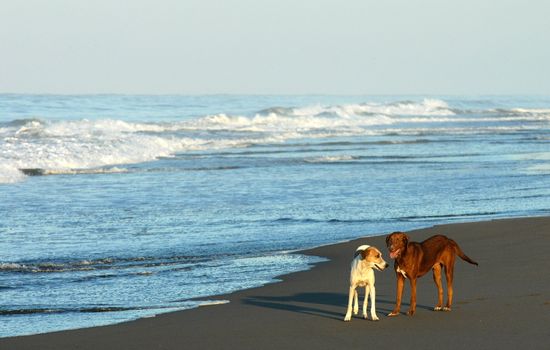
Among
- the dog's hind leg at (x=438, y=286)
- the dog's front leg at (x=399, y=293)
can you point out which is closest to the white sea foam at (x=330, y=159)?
the dog's hind leg at (x=438, y=286)

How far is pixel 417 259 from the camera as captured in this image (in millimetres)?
7723

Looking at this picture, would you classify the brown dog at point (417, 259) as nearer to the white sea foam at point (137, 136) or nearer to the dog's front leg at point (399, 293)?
the dog's front leg at point (399, 293)

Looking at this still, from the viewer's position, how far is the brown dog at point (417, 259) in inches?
298

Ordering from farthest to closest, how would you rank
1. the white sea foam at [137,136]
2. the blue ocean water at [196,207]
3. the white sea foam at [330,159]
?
the white sea foam at [330,159]
the white sea foam at [137,136]
the blue ocean water at [196,207]

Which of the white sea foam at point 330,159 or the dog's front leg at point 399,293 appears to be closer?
the dog's front leg at point 399,293

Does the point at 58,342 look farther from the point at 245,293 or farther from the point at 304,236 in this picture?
the point at 304,236

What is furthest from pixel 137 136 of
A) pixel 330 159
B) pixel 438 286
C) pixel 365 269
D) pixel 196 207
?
pixel 365 269

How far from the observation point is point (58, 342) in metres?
6.94

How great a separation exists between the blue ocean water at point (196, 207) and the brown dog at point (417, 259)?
6.54 ft

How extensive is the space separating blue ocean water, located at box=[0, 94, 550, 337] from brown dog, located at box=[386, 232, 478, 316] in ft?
6.54

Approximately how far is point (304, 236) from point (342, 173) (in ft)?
31.4

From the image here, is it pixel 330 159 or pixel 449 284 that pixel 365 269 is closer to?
pixel 449 284

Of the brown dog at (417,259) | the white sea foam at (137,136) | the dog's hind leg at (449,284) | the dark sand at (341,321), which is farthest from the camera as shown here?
the white sea foam at (137,136)

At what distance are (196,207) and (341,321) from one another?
854 cm
